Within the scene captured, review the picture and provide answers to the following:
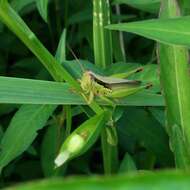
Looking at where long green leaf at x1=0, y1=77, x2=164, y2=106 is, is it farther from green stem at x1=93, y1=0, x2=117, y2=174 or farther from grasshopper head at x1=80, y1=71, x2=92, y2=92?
green stem at x1=93, y1=0, x2=117, y2=174

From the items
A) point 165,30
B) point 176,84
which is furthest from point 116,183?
point 176,84

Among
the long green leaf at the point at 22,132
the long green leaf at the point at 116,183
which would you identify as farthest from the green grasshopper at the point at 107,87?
the long green leaf at the point at 116,183

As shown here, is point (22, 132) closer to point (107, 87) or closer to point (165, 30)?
point (107, 87)

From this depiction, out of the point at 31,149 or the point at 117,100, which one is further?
the point at 31,149

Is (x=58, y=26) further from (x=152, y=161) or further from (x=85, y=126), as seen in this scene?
(x=85, y=126)

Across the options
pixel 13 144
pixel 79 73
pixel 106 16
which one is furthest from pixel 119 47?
pixel 13 144

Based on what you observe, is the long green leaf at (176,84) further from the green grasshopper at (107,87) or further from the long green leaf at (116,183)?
the long green leaf at (116,183)
